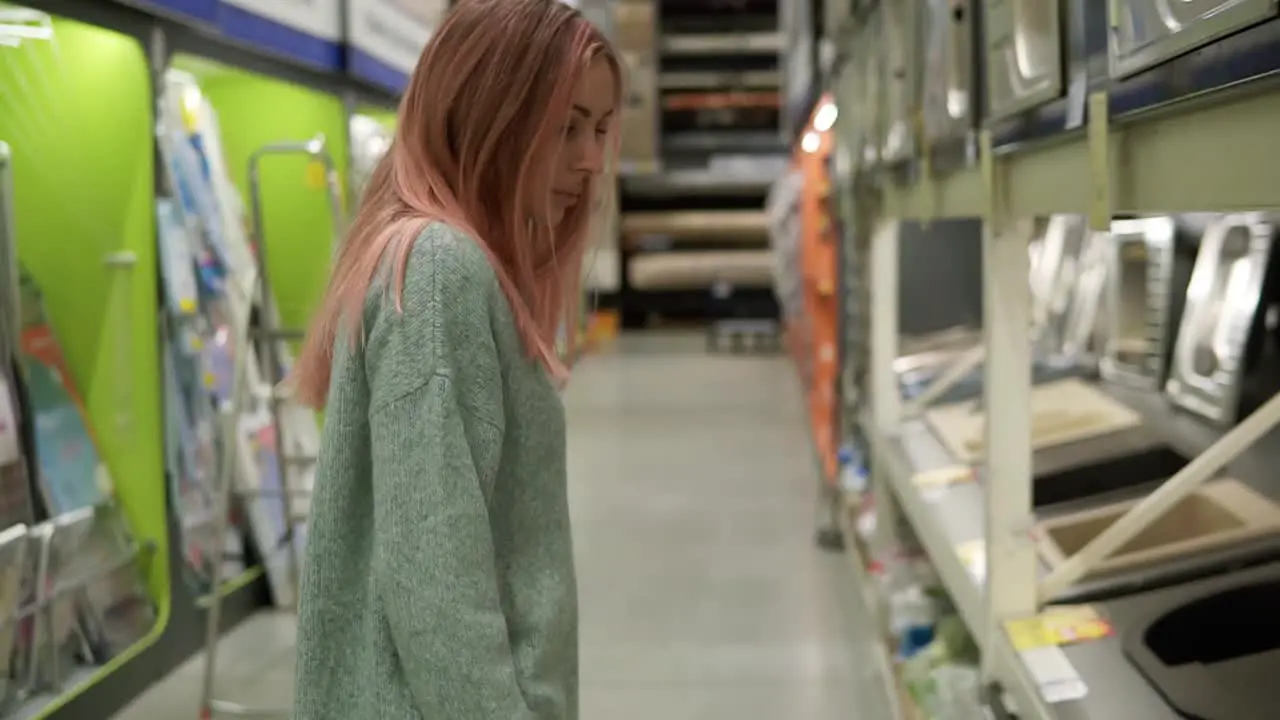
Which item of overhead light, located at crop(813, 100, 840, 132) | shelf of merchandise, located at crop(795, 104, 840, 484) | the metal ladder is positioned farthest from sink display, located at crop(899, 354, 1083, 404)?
the metal ladder

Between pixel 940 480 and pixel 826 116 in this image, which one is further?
pixel 826 116

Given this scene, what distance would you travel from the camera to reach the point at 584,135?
1275mm

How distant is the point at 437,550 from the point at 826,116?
438 centimetres

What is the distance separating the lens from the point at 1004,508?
1.77 m

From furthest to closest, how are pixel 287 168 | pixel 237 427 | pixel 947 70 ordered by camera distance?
pixel 287 168
pixel 237 427
pixel 947 70

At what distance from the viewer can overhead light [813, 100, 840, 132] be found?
486 cm

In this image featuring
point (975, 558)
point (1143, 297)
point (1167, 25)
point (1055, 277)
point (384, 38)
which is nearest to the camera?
point (1167, 25)

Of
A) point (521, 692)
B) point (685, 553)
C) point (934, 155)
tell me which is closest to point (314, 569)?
point (521, 692)

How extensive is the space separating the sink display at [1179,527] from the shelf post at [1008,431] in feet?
0.60

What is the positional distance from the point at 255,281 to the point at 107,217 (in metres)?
0.45

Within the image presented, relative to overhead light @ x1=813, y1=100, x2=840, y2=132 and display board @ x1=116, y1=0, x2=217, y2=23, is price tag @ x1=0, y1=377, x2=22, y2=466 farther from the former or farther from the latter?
overhead light @ x1=813, y1=100, x2=840, y2=132

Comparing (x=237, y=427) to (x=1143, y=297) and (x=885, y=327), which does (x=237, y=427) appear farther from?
(x=1143, y=297)

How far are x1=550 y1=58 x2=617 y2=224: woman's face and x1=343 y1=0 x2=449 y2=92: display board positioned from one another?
115 inches

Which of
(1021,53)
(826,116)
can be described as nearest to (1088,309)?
(826,116)
